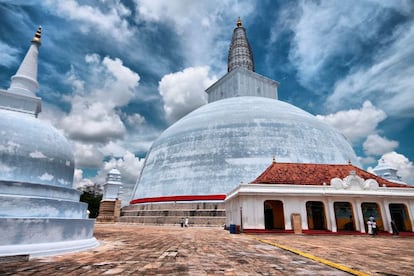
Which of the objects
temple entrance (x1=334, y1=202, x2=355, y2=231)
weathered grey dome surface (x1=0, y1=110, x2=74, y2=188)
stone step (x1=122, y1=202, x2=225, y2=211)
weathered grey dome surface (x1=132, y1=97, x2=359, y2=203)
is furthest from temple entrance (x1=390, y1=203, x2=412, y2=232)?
Result: weathered grey dome surface (x1=0, y1=110, x2=74, y2=188)

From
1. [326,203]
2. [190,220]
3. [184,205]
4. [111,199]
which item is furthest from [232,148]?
[111,199]

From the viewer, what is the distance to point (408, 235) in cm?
1584

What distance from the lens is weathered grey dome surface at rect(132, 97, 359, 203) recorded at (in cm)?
2405

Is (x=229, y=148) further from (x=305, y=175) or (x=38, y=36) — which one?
(x=38, y=36)

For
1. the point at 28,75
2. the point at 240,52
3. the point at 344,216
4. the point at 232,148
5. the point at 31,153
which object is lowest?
the point at 344,216

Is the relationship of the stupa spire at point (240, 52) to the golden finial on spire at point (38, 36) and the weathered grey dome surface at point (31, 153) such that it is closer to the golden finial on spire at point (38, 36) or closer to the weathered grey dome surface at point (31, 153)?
the golden finial on spire at point (38, 36)

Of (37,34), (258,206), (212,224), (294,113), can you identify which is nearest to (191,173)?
(212,224)

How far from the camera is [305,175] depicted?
1858 centimetres

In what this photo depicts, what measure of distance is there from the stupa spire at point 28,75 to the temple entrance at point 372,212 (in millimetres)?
20368

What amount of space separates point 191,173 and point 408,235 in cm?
1730

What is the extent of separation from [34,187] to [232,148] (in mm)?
19514

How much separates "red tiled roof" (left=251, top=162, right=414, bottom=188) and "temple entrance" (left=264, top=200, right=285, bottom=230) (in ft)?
6.99

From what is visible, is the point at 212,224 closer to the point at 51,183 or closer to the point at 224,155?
the point at 224,155

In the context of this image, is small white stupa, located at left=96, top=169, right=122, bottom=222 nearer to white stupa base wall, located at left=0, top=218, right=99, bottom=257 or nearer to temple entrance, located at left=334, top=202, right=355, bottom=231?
temple entrance, located at left=334, top=202, right=355, bottom=231
